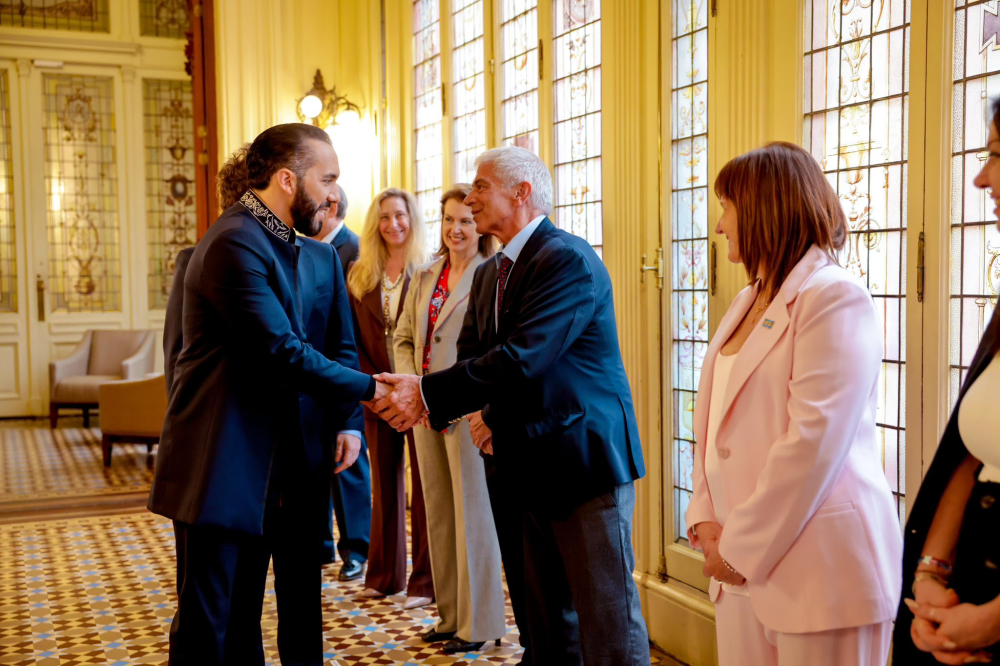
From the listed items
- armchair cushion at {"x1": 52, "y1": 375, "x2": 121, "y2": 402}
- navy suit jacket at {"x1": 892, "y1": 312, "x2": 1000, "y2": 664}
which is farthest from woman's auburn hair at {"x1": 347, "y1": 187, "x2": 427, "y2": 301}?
armchair cushion at {"x1": 52, "y1": 375, "x2": 121, "y2": 402}

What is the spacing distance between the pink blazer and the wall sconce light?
185 inches

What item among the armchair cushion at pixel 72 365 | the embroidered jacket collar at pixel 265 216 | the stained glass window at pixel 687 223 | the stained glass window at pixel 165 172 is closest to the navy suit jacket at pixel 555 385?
the embroidered jacket collar at pixel 265 216

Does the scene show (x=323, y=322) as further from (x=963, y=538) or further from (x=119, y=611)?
(x=119, y=611)

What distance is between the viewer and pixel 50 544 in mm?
5078

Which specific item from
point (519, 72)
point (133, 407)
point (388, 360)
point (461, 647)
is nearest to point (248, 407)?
point (461, 647)

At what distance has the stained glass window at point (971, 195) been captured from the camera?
7.38ft

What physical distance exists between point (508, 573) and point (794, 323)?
1.41 m

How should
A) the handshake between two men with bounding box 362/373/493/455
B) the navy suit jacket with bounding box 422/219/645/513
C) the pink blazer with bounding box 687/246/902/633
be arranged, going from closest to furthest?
the pink blazer with bounding box 687/246/902/633, the navy suit jacket with bounding box 422/219/645/513, the handshake between two men with bounding box 362/373/493/455

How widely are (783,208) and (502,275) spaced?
97 centimetres

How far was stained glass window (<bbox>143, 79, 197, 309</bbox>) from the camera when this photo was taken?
398 inches

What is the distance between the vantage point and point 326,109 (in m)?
6.10

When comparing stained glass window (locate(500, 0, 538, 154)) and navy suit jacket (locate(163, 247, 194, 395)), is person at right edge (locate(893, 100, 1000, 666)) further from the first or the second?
stained glass window (locate(500, 0, 538, 154))

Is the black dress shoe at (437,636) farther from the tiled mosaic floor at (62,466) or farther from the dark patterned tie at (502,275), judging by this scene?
the tiled mosaic floor at (62,466)

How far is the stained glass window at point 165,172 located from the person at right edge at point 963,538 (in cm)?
968
